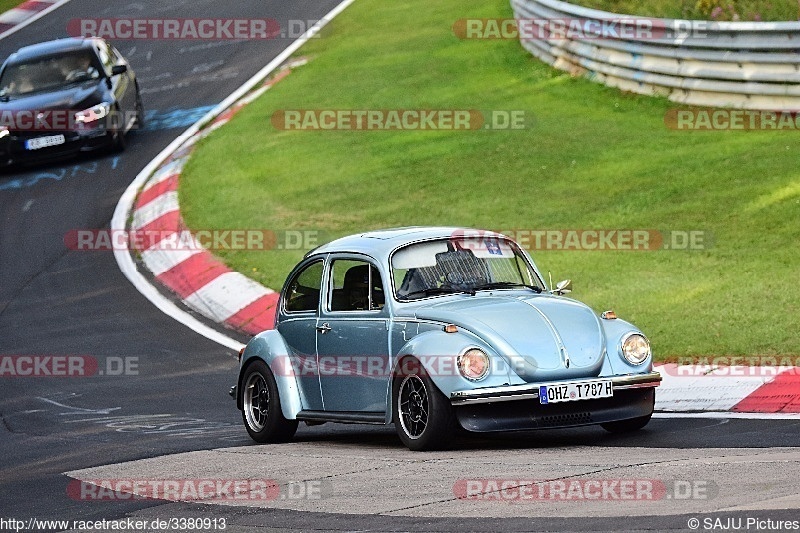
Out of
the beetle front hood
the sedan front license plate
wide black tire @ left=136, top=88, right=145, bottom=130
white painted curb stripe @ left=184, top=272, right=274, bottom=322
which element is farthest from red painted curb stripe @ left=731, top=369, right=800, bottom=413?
wide black tire @ left=136, top=88, right=145, bottom=130

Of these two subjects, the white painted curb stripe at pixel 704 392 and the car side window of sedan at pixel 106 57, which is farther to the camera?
the car side window of sedan at pixel 106 57

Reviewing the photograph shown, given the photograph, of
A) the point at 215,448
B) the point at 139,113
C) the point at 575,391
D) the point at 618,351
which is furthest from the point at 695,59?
the point at 575,391

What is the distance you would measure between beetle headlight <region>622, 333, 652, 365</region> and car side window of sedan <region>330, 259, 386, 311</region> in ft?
5.45

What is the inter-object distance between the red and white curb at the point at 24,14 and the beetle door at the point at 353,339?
78.5ft

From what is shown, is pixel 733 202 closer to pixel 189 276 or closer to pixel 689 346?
pixel 689 346

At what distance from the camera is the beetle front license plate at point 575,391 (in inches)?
348

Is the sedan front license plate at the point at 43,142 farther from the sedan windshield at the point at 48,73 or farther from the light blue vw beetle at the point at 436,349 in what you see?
the light blue vw beetle at the point at 436,349

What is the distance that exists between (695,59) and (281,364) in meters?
10.3

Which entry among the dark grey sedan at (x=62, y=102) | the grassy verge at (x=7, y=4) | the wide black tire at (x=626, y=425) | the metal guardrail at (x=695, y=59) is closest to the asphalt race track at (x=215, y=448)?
the wide black tire at (x=626, y=425)

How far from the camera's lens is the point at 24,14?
1344 inches

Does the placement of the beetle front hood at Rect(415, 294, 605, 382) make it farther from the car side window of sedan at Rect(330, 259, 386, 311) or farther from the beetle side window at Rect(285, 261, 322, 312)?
the beetle side window at Rect(285, 261, 322, 312)

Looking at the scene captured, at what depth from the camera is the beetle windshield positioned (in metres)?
9.95

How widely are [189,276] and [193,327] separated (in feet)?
5.64

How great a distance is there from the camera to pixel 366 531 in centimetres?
694
